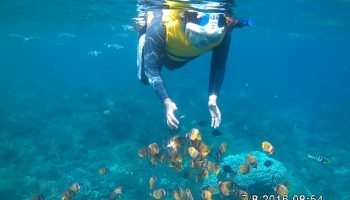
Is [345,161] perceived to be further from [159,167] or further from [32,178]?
[32,178]

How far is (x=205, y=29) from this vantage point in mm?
6344

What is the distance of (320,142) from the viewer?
2505 centimetres

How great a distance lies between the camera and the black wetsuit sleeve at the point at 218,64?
7418 mm

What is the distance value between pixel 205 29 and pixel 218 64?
1.44 m

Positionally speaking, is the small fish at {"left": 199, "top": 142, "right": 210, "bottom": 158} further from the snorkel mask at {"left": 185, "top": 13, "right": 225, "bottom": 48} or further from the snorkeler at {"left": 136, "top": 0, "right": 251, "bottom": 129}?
the snorkel mask at {"left": 185, "top": 13, "right": 225, "bottom": 48}

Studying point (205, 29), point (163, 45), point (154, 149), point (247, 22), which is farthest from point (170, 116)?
point (154, 149)

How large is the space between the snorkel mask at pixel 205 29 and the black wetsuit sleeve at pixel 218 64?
844 mm

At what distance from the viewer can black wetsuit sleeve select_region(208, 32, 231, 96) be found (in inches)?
292

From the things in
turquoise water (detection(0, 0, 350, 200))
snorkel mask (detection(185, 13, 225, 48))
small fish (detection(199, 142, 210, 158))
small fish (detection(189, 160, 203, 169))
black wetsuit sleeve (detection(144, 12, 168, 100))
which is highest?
snorkel mask (detection(185, 13, 225, 48))

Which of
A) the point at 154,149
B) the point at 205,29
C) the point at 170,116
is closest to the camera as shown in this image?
the point at 170,116

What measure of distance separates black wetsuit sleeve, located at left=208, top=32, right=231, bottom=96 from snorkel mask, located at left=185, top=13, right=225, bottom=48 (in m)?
0.84

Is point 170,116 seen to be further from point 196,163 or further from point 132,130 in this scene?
point 132,130

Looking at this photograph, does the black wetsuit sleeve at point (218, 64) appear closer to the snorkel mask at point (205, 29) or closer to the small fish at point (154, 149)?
the snorkel mask at point (205, 29)

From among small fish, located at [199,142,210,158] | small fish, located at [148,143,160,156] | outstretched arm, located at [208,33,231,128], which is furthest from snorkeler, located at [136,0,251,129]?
small fish, located at [148,143,160,156]
